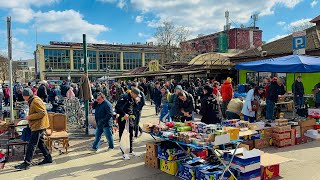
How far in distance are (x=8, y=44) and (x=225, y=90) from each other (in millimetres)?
7502

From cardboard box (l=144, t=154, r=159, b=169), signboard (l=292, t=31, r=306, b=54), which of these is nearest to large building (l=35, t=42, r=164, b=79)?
signboard (l=292, t=31, r=306, b=54)

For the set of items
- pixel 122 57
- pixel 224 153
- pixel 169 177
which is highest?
pixel 122 57

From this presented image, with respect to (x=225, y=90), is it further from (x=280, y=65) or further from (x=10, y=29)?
(x=10, y=29)

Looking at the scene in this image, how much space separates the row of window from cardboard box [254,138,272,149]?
174ft

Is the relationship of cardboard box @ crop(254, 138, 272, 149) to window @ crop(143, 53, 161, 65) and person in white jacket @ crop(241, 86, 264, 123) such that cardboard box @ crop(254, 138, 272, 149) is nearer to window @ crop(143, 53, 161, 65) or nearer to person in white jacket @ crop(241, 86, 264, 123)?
person in white jacket @ crop(241, 86, 264, 123)

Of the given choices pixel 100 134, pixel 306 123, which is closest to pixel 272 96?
pixel 306 123

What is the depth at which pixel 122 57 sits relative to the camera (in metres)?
68.1

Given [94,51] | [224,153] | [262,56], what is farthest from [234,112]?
[94,51]

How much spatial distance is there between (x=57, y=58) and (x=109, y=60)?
36.8ft

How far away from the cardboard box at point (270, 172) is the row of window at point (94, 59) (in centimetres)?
Result: 5496

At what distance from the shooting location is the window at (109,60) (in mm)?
65812

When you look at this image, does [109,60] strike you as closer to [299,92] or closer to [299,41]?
[299,92]

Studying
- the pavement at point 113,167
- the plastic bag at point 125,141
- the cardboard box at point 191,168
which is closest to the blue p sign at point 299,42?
the pavement at point 113,167

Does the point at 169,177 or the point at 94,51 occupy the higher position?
the point at 94,51
